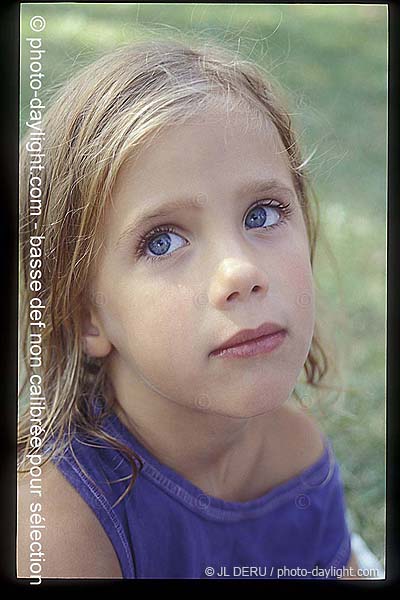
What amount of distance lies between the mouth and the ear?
102 mm

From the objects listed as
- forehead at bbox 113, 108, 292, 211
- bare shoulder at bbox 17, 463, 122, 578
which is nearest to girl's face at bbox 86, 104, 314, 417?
forehead at bbox 113, 108, 292, 211

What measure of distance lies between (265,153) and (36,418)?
12.2 inches

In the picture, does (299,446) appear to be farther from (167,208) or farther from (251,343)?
(167,208)

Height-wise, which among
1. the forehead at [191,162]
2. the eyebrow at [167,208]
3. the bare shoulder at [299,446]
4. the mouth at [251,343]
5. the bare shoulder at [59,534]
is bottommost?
the bare shoulder at [59,534]

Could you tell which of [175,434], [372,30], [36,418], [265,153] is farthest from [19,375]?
[372,30]

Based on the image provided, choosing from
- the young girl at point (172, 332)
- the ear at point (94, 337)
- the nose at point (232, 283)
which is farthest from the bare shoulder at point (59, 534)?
the nose at point (232, 283)

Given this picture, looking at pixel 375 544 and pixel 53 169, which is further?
pixel 375 544

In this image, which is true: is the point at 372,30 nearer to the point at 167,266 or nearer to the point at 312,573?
the point at 167,266

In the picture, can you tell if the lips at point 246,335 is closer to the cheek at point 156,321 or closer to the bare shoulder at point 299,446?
the cheek at point 156,321

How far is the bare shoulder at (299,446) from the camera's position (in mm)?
854

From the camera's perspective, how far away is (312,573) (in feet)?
2.76

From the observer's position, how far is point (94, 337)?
80 centimetres

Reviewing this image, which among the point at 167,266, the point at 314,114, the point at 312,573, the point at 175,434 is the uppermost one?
the point at 314,114

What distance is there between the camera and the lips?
2.44 feet
